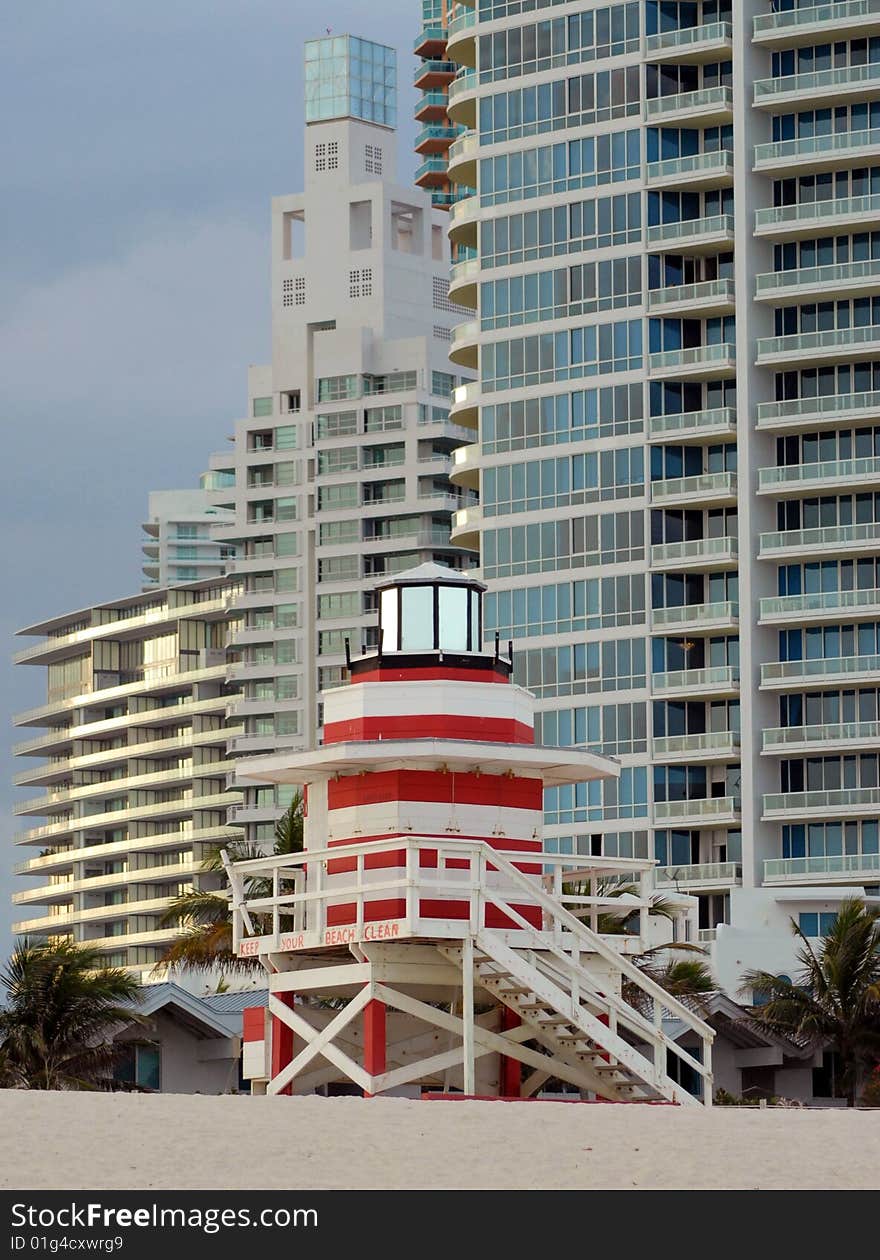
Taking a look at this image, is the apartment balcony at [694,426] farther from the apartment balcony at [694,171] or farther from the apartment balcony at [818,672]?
the apartment balcony at [818,672]

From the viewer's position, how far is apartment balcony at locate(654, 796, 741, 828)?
326 feet

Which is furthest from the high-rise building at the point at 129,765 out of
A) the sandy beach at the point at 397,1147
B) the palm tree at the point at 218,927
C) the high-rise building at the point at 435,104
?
the sandy beach at the point at 397,1147

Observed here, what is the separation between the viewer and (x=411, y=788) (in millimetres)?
41188

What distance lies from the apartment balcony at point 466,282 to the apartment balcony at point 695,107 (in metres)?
9.80

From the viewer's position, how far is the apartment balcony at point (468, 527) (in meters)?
108

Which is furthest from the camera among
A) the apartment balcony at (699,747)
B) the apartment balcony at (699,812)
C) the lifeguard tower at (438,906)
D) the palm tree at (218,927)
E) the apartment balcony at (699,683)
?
the apartment balcony at (699,683)

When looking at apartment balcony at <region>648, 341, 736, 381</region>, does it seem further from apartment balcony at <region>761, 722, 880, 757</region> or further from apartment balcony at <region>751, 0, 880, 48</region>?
apartment balcony at <region>761, 722, 880, 757</region>

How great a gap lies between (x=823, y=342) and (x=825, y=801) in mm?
17354

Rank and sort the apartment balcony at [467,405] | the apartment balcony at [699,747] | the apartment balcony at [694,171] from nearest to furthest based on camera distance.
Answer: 1. the apartment balcony at [699,747]
2. the apartment balcony at [694,171]
3. the apartment balcony at [467,405]

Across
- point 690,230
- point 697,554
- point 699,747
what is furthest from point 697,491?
point 690,230

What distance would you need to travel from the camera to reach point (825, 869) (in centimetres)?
9656
